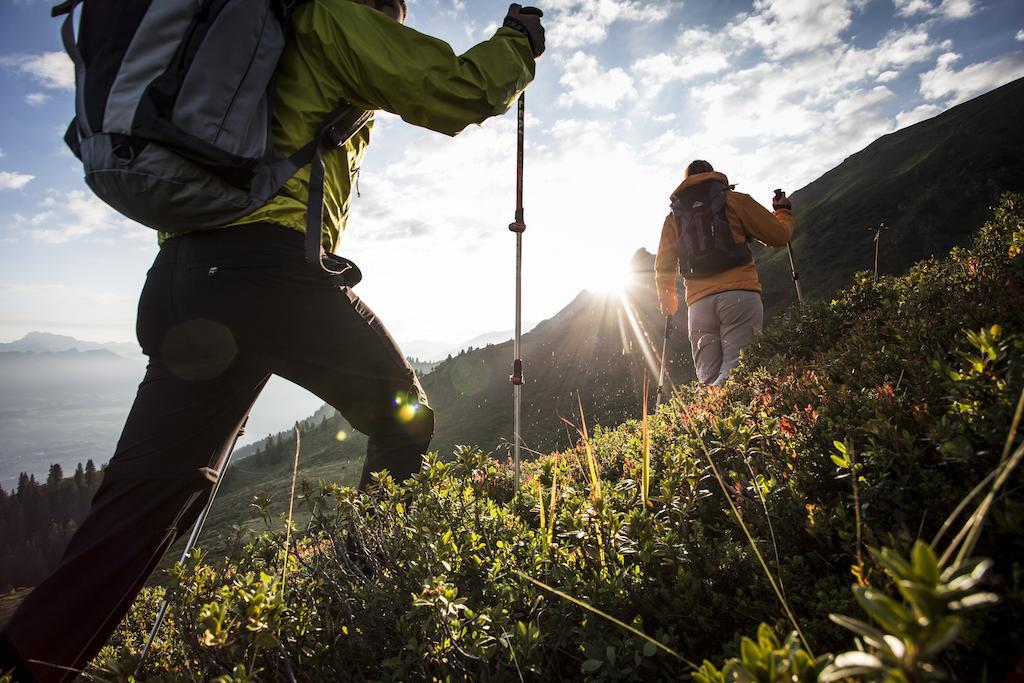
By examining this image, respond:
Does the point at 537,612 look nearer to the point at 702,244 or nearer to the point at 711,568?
the point at 711,568

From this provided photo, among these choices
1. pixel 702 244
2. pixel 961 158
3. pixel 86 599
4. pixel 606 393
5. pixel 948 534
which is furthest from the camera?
pixel 961 158

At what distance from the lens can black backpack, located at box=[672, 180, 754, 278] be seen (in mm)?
6992

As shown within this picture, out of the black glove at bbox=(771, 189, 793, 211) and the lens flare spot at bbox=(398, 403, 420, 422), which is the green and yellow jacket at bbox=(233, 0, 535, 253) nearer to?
the lens flare spot at bbox=(398, 403, 420, 422)

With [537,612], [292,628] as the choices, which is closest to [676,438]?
[537,612]

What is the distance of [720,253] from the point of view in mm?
7047

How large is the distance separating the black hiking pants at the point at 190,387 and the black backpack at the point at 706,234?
18.2 ft

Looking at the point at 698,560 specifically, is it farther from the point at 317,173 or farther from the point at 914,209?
the point at 914,209

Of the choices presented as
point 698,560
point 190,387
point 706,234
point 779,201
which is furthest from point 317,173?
point 779,201

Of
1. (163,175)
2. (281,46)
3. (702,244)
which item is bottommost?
(702,244)

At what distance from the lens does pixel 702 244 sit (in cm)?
713

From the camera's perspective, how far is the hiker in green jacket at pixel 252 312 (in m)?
2.33

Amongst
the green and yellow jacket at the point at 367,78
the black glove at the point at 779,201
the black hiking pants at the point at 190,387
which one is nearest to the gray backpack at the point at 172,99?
the green and yellow jacket at the point at 367,78

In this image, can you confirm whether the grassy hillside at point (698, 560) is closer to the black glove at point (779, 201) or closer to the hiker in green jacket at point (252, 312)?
the hiker in green jacket at point (252, 312)

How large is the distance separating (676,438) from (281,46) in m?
3.70
